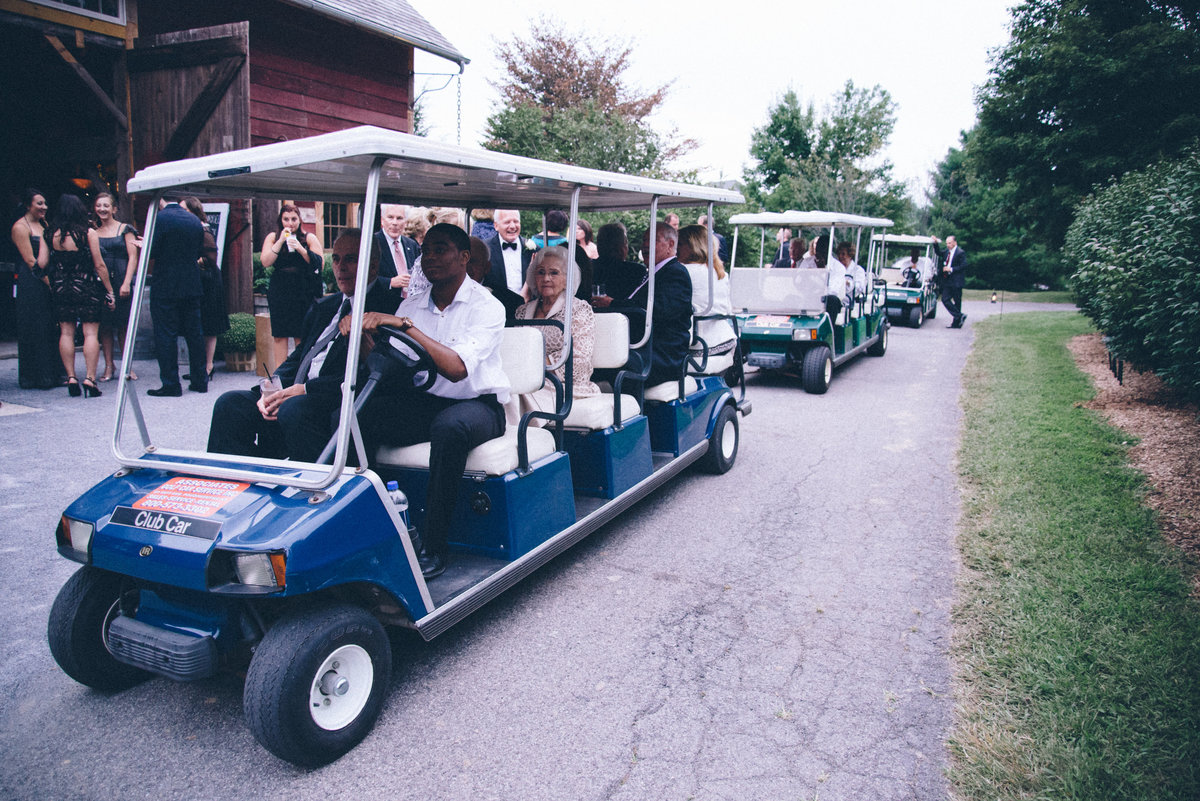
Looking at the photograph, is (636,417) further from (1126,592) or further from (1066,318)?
(1066,318)

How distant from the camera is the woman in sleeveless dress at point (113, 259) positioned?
7762 millimetres

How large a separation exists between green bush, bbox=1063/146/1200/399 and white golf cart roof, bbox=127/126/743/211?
300cm

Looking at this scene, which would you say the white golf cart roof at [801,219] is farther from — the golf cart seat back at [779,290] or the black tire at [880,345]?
the black tire at [880,345]

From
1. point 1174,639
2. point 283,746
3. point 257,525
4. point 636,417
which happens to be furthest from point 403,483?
point 1174,639

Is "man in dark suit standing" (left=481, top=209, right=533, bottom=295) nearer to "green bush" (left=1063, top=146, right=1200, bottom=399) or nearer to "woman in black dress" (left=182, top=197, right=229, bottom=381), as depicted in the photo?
"woman in black dress" (left=182, top=197, right=229, bottom=381)

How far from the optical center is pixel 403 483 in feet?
11.2

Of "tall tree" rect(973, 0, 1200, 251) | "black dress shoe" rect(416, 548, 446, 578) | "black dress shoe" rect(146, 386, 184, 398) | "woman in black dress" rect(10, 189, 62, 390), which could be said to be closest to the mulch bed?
"black dress shoe" rect(416, 548, 446, 578)

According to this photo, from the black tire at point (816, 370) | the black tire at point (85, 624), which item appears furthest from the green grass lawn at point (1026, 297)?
the black tire at point (85, 624)

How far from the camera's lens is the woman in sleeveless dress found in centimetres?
776

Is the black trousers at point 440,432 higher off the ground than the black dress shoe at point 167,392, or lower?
higher

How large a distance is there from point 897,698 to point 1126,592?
4.78ft

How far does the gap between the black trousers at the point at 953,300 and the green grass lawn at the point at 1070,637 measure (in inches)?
449

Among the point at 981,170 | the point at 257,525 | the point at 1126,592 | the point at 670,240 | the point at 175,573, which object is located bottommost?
the point at 1126,592

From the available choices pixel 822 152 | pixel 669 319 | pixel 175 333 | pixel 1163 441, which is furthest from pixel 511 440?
pixel 822 152
